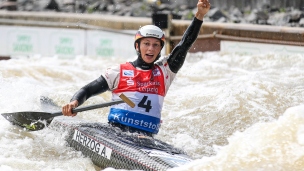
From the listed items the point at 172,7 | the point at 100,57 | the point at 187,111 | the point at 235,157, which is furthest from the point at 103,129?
the point at 172,7

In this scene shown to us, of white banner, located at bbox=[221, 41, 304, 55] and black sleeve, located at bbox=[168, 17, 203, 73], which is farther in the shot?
white banner, located at bbox=[221, 41, 304, 55]

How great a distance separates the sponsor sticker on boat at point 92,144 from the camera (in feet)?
19.2

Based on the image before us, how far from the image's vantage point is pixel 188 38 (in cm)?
630

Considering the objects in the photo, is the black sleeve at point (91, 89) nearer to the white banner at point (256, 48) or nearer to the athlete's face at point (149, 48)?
the athlete's face at point (149, 48)

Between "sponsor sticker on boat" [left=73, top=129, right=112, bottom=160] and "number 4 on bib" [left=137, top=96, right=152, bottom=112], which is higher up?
"number 4 on bib" [left=137, top=96, right=152, bottom=112]

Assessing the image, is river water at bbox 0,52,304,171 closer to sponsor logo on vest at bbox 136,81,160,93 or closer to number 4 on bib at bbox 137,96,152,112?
number 4 on bib at bbox 137,96,152,112

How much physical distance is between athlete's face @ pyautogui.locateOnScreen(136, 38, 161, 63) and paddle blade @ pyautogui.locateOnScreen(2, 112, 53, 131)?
1240 mm

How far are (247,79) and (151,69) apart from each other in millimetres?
3925

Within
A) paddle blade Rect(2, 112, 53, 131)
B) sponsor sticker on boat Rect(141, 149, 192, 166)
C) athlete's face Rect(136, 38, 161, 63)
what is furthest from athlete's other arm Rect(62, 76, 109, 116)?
sponsor sticker on boat Rect(141, 149, 192, 166)

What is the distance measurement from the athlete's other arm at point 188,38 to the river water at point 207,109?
96 cm

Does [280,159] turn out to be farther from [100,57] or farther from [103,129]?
[100,57]

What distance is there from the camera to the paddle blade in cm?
659

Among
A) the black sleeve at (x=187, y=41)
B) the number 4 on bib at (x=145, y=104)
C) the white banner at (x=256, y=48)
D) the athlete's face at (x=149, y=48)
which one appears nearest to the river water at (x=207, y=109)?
the white banner at (x=256, y=48)

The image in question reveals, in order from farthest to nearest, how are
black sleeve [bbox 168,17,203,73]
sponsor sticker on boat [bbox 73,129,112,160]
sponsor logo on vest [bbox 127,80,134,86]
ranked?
black sleeve [bbox 168,17,203,73]
sponsor logo on vest [bbox 127,80,134,86]
sponsor sticker on boat [bbox 73,129,112,160]
